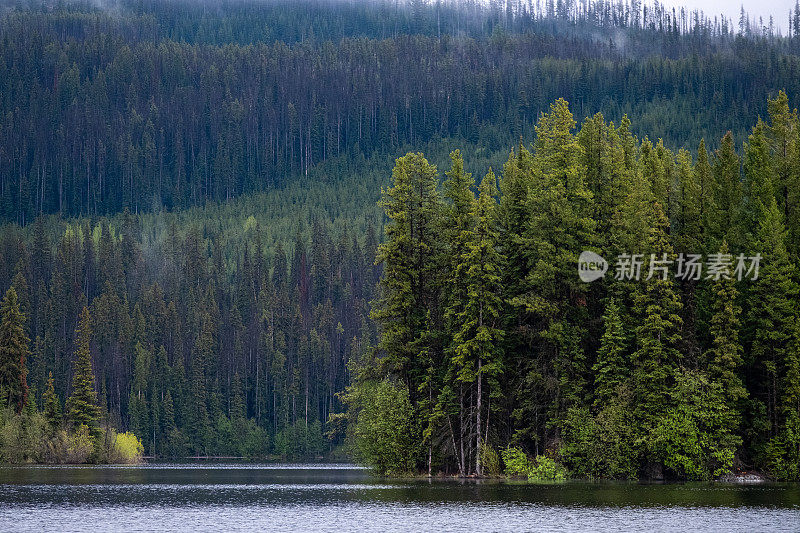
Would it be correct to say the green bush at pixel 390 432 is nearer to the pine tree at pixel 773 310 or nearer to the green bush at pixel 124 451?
the pine tree at pixel 773 310

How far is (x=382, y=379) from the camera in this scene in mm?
81250

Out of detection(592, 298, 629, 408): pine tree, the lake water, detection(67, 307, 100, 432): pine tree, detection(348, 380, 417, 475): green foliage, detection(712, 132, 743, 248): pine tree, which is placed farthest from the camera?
detection(67, 307, 100, 432): pine tree

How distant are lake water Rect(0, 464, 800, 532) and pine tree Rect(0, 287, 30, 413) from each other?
170 feet

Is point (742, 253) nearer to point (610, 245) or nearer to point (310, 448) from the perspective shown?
point (610, 245)

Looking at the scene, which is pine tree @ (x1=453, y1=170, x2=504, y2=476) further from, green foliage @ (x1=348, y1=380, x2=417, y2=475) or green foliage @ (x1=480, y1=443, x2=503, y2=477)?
green foliage @ (x1=348, y1=380, x2=417, y2=475)

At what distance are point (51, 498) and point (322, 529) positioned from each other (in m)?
23.0

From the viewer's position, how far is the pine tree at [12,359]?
127 metres

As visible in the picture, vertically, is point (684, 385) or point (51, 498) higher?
point (684, 385)

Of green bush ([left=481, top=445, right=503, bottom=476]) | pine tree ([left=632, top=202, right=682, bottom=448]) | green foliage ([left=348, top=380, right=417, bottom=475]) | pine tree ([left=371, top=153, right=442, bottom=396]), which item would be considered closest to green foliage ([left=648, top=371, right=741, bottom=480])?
pine tree ([left=632, top=202, right=682, bottom=448])

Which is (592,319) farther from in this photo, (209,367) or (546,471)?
(209,367)

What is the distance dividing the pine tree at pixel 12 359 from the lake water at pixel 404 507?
51.9 meters

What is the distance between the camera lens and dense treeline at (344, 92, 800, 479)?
73.4m

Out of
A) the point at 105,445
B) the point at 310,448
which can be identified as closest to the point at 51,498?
the point at 105,445

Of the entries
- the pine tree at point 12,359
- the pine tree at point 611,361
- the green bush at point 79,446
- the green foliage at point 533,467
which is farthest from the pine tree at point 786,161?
the pine tree at point 12,359
